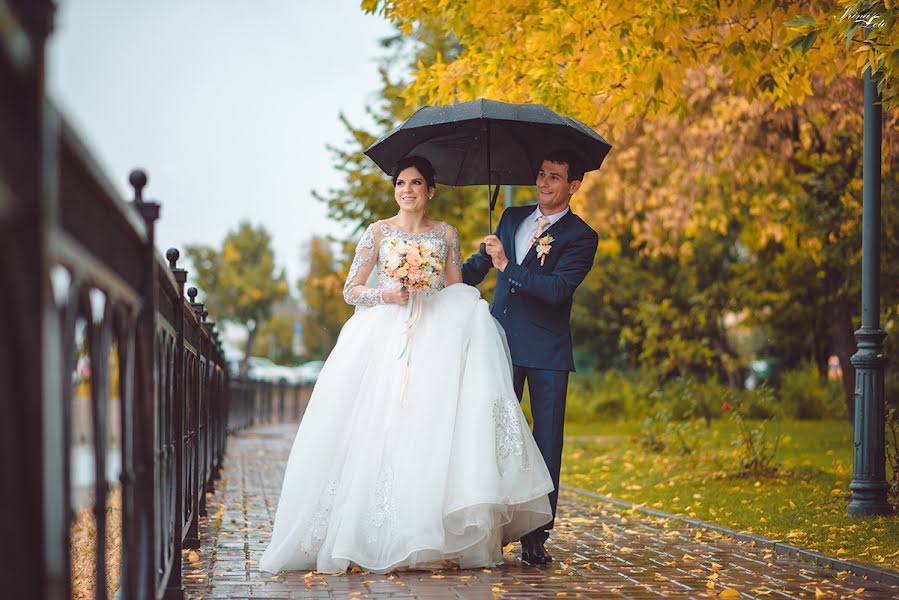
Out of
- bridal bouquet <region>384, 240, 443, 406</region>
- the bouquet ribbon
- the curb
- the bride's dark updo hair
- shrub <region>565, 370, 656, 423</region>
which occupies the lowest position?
shrub <region>565, 370, 656, 423</region>

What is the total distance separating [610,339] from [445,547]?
99.5ft

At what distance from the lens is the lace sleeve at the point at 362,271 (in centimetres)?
674

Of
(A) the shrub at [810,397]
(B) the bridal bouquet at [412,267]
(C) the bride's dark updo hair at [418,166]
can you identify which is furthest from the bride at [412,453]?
(A) the shrub at [810,397]

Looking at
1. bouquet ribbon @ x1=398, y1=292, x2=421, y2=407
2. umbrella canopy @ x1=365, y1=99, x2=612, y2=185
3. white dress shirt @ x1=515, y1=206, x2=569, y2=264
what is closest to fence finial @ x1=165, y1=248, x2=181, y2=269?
bouquet ribbon @ x1=398, y1=292, x2=421, y2=407

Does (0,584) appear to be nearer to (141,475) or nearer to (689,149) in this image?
(141,475)

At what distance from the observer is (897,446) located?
874 centimetres

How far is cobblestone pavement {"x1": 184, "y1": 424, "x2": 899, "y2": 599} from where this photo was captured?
545cm

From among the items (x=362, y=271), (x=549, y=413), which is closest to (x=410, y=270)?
(x=362, y=271)

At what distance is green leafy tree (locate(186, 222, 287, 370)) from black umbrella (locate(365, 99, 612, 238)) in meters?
50.8

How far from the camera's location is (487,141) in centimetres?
728

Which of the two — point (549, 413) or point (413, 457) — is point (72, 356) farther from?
point (549, 413)

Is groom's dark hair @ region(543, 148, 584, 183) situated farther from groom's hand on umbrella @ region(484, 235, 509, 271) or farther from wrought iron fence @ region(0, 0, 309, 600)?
wrought iron fence @ region(0, 0, 309, 600)

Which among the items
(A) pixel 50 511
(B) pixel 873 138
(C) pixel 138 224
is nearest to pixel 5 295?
(A) pixel 50 511

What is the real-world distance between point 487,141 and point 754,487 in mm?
4680
